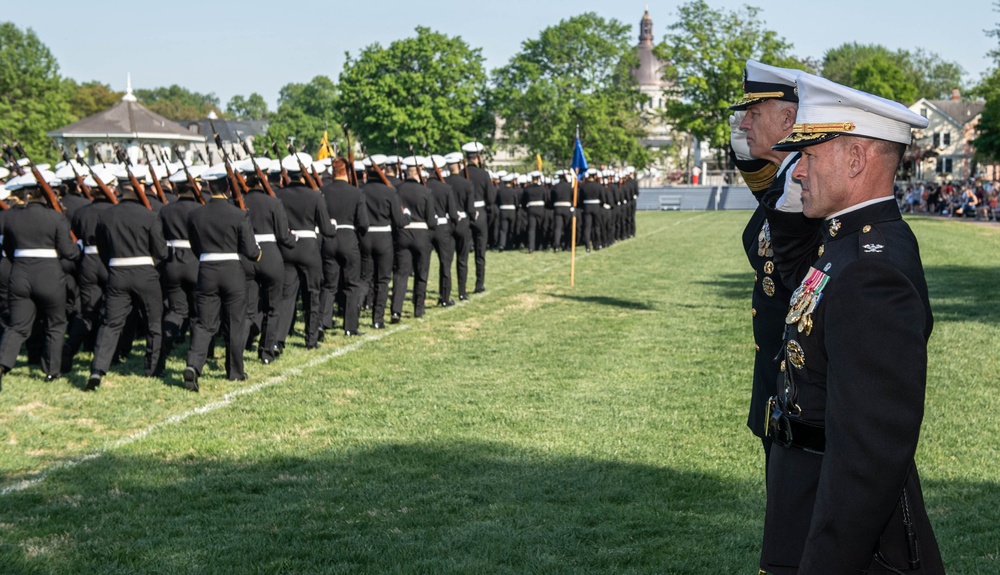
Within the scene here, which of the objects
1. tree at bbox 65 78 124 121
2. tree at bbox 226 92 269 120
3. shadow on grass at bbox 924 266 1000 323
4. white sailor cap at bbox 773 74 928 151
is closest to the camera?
white sailor cap at bbox 773 74 928 151

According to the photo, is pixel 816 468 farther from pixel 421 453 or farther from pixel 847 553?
pixel 421 453

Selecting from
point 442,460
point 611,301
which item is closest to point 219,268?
point 442,460

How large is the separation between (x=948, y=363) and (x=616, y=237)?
2267 centimetres

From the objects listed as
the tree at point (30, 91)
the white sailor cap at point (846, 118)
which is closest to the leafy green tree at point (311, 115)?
the tree at point (30, 91)

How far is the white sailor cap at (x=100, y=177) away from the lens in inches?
471

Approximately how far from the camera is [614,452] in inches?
305

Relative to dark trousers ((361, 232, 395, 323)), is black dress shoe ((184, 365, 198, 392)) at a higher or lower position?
lower

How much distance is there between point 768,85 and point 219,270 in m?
7.74

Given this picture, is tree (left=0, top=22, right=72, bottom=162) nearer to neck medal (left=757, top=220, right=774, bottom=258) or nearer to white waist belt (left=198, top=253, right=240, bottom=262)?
white waist belt (left=198, top=253, right=240, bottom=262)

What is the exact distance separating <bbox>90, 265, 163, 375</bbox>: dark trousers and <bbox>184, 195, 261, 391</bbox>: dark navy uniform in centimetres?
65

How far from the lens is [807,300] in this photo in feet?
9.29

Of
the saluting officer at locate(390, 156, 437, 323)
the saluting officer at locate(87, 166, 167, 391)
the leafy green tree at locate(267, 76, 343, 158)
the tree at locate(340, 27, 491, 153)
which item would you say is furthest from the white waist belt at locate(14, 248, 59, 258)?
the leafy green tree at locate(267, 76, 343, 158)

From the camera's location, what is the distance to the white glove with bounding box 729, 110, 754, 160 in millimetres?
4172

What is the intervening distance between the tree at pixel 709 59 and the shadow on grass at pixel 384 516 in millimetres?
70950
